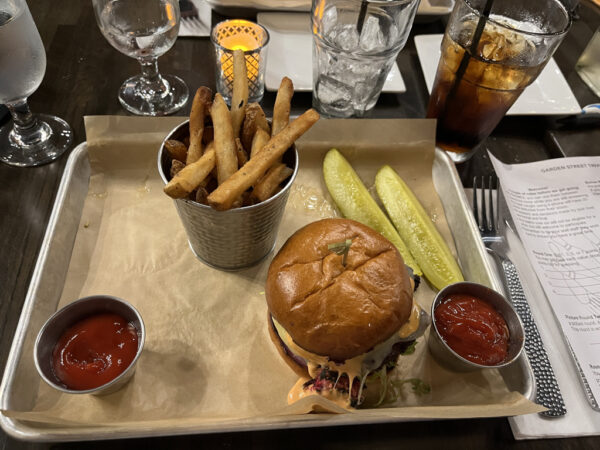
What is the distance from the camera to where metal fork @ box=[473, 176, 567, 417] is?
134cm

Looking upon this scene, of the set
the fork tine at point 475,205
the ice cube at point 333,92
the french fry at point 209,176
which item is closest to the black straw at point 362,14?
the ice cube at point 333,92

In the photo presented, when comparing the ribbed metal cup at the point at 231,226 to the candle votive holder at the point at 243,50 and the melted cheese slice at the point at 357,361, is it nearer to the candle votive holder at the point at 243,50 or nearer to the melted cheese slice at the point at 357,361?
the melted cheese slice at the point at 357,361

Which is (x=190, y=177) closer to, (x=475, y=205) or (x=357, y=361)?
(x=357, y=361)

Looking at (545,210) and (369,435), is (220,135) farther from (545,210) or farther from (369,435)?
(545,210)

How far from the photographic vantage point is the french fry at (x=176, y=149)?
4.32ft

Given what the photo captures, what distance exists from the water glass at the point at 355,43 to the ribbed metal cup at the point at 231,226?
70cm

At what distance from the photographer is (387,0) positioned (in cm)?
185

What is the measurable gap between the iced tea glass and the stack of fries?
727mm

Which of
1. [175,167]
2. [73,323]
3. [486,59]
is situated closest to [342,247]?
[175,167]

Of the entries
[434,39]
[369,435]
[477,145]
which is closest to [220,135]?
[369,435]

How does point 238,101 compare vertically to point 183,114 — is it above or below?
above

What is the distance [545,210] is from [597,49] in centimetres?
111

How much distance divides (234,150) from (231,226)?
0.22m

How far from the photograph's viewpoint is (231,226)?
4.36ft
